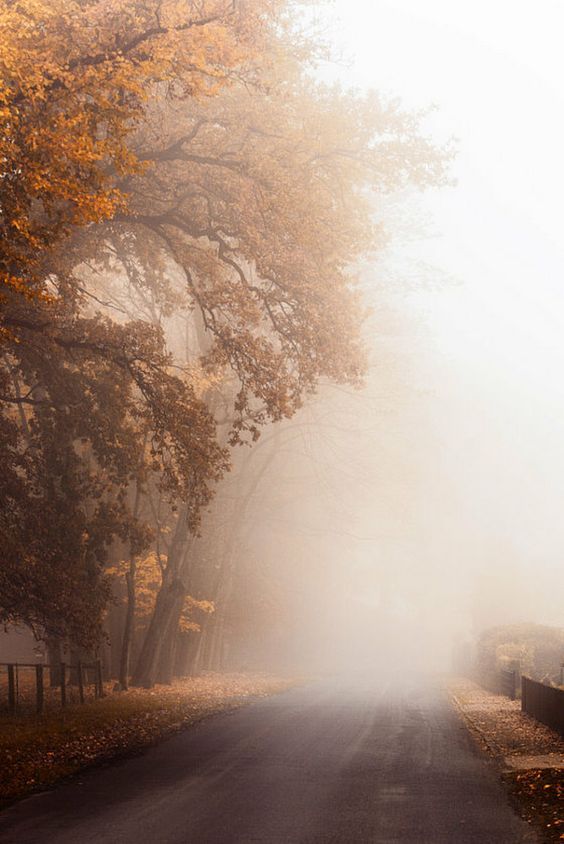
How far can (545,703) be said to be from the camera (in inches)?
802

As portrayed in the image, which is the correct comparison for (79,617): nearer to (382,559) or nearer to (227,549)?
(227,549)

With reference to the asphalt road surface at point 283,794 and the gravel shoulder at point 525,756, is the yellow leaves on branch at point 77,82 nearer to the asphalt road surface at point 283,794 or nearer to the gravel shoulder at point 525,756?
the asphalt road surface at point 283,794

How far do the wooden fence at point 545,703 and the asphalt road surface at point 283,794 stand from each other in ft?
5.44

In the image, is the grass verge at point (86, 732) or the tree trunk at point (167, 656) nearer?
the grass verge at point (86, 732)

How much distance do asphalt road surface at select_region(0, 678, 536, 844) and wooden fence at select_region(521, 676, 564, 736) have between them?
5.44ft

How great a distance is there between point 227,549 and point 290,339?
2117cm

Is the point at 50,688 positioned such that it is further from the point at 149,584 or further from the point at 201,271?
the point at 201,271

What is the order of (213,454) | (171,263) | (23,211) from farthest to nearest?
(171,263) < (213,454) < (23,211)

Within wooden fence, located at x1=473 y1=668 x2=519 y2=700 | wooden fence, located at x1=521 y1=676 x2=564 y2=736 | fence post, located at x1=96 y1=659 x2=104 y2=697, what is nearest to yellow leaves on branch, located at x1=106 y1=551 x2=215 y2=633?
fence post, located at x1=96 y1=659 x2=104 y2=697

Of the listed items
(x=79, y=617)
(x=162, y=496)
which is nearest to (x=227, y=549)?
(x=162, y=496)

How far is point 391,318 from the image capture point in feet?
129

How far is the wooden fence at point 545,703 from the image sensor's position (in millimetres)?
18438

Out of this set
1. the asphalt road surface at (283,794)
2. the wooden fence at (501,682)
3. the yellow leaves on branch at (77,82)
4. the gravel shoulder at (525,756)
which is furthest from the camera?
the wooden fence at (501,682)

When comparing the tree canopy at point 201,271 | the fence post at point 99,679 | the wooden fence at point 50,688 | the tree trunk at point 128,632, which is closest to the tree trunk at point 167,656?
the wooden fence at point 50,688
